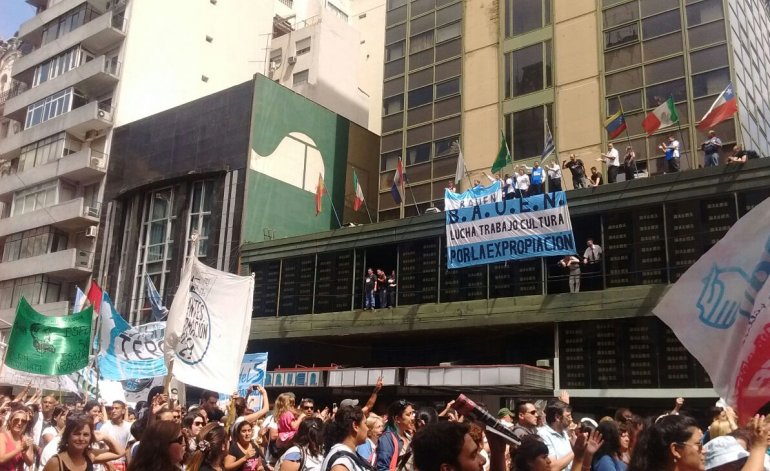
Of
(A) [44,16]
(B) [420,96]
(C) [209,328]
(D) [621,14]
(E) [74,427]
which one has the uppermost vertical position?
(A) [44,16]

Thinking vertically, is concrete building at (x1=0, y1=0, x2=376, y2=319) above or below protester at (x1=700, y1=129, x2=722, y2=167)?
above

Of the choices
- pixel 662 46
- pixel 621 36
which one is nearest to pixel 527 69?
pixel 621 36

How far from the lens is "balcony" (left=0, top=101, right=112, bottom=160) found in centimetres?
3859

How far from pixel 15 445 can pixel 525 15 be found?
88.1 ft

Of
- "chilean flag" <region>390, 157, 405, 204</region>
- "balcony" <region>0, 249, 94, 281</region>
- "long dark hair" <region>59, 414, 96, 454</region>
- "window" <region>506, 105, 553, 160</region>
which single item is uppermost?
"window" <region>506, 105, 553, 160</region>

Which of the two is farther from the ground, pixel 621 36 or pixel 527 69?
pixel 621 36

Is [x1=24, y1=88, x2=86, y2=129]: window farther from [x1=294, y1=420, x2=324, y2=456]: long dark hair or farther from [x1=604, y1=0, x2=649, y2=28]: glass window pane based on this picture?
[x1=294, y1=420, x2=324, y2=456]: long dark hair

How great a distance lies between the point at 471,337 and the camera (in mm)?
25156

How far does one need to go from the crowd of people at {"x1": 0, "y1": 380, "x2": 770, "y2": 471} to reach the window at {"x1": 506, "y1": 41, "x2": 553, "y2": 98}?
802 inches

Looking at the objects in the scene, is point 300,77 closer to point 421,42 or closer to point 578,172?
point 421,42

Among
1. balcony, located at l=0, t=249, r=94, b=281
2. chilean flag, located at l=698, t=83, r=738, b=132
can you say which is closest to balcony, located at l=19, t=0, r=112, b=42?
balcony, located at l=0, t=249, r=94, b=281

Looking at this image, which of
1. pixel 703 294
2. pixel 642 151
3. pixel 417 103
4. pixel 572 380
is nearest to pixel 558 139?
pixel 642 151

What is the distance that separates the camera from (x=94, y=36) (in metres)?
40.5

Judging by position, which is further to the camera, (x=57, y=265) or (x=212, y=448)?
(x=57, y=265)
